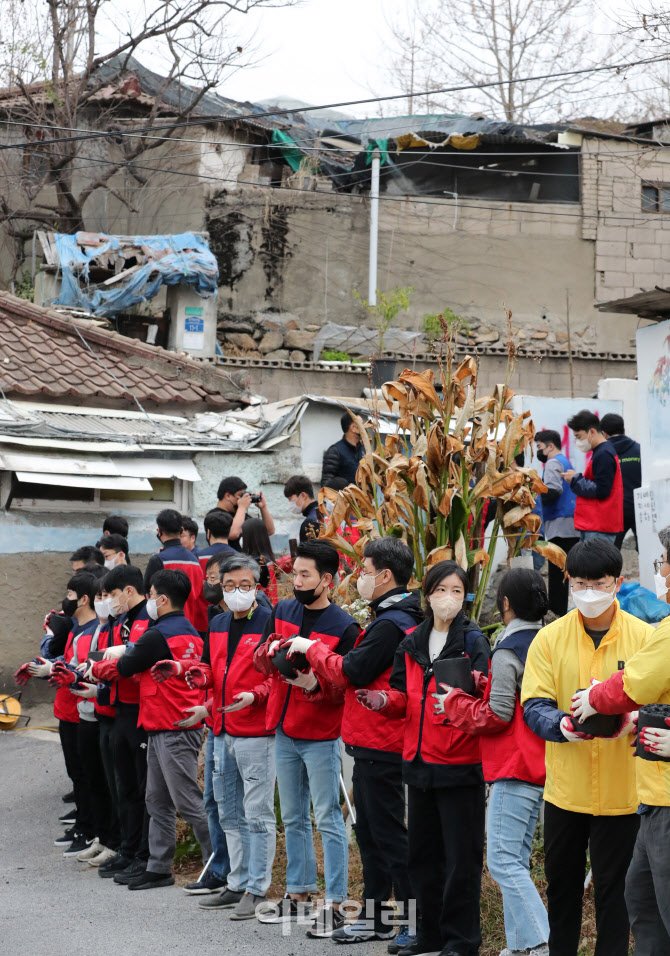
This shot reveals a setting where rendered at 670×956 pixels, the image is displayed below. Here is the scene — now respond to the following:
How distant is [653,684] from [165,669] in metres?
3.44

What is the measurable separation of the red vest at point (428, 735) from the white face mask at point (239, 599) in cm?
144

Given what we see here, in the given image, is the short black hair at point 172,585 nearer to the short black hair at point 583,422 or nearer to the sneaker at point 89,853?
the sneaker at point 89,853

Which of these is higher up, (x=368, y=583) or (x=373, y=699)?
(x=368, y=583)

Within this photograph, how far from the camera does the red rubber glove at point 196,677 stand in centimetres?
621

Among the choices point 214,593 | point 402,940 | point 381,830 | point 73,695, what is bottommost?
point 402,940

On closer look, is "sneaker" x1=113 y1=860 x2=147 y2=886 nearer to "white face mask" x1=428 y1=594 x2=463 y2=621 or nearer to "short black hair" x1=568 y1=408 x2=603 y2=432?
"white face mask" x1=428 y1=594 x2=463 y2=621

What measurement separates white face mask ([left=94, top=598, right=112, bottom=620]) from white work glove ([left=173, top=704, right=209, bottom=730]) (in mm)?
1246

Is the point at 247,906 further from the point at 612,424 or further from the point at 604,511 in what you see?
the point at 612,424

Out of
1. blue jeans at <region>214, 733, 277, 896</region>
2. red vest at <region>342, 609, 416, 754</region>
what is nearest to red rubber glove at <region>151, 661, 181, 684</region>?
blue jeans at <region>214, 733, 277, 896</region>

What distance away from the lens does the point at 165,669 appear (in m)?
6.39

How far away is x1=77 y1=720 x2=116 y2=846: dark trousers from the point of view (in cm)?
745

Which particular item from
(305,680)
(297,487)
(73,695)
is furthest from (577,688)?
(297,487)

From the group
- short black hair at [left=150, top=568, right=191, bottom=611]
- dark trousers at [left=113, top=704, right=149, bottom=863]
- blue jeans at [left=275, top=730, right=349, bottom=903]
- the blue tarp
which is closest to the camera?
blue jeans at [left=275, top=730, right=349, bottom=903]

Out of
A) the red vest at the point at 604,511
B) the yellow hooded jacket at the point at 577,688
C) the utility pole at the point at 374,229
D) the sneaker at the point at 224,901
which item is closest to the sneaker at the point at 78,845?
the sneaker at the point at 224,901
